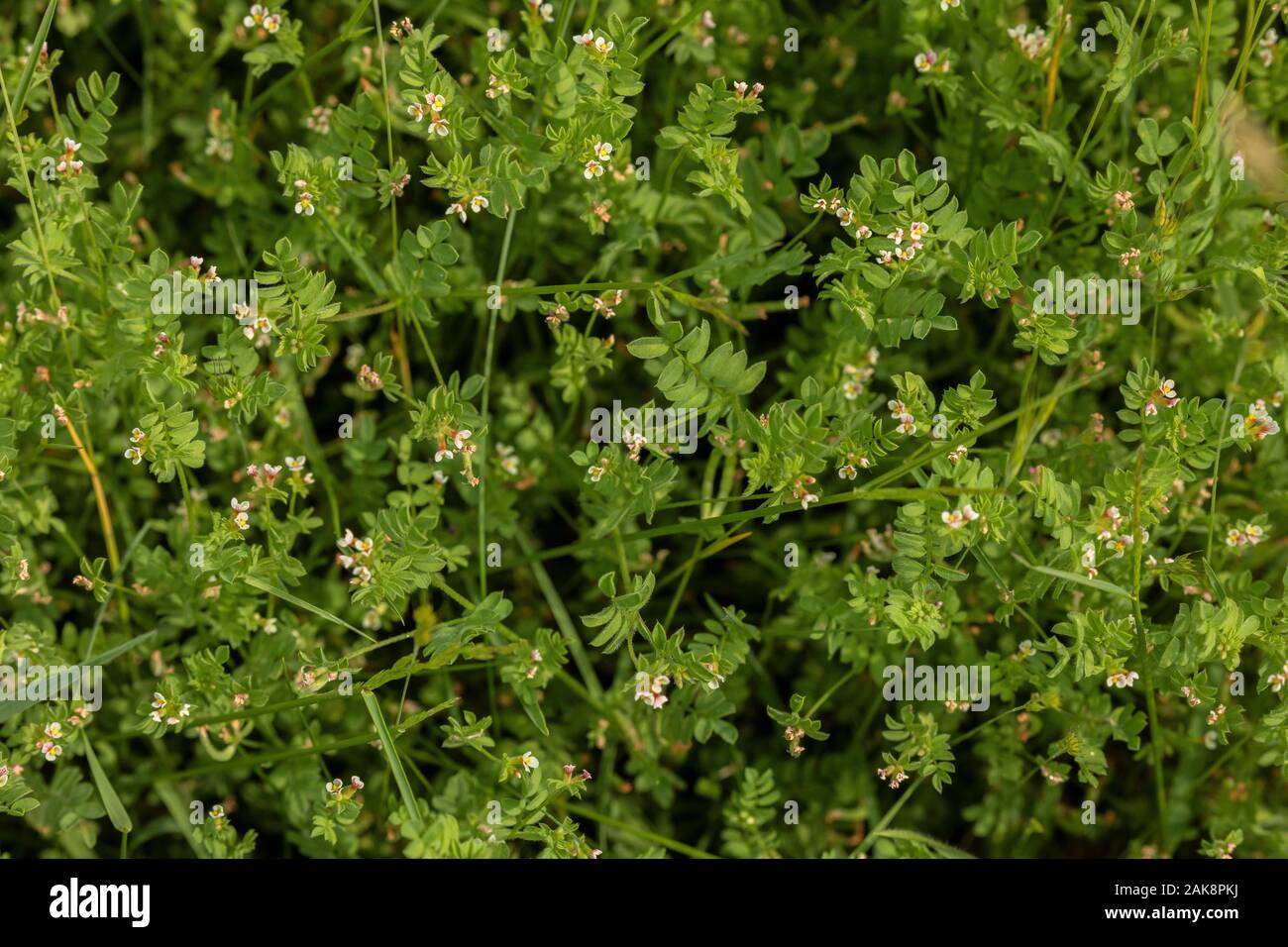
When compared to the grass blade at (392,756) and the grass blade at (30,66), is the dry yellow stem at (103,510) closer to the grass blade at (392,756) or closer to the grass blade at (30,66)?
the grass blade at (30,66)

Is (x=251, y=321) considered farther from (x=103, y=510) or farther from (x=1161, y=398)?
(x=1161, y=398)

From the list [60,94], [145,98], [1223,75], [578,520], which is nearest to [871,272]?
[578,520]

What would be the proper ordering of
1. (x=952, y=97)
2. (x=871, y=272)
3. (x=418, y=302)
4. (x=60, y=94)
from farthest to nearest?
(x=60, y=94)
(x=952, y=97)
(x=418, y=302)
(x=871, y=272)

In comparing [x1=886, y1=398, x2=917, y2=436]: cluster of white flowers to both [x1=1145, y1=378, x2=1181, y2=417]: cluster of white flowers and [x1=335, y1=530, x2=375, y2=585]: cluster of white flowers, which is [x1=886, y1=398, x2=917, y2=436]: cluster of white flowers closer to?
[x1=1145, y1=378, x2=1181, y2=417]: cluster of white flowers

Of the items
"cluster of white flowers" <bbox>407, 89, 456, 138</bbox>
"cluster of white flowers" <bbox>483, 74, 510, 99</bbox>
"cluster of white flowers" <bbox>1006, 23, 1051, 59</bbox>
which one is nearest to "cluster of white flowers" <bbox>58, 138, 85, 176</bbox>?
"cluster of white flowers" <bbox>407, 89, 456, 138</bbox>
